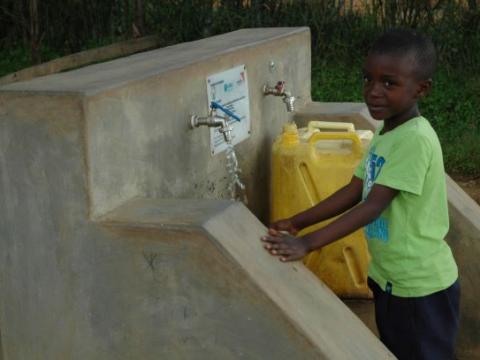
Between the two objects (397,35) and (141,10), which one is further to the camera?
(141,10)

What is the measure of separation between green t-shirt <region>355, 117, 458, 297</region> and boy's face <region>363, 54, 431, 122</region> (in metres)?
0.07

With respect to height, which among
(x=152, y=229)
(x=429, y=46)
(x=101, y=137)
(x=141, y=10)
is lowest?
(x=141, y=10)

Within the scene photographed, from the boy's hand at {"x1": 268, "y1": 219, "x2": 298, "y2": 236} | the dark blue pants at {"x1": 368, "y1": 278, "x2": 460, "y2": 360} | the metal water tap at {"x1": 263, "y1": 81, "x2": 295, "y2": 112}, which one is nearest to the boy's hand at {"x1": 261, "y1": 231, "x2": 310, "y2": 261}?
the boy's hand at {"x1": 268, "y1": 219, "x2": 298, "y2": 236}

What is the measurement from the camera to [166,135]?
311 centimetres

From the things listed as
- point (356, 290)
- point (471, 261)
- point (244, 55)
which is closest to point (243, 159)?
point (244, 55)

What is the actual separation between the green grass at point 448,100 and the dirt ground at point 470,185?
0.09 m

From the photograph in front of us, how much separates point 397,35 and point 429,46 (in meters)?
0.11

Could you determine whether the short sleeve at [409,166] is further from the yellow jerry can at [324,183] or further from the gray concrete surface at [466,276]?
the gray concrete surface at [466,276]

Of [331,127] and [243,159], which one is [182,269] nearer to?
[243,159]

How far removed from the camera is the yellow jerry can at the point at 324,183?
3689mm

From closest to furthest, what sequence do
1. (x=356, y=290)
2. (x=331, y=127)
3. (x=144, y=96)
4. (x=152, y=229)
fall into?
(x=152, y=229) < (x=144, y=96) < (x=356, y=290) < (x=331, y=127)

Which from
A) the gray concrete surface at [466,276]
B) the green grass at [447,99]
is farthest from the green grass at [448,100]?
the gray concrete surface at [466,276]

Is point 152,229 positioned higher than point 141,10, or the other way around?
point 152,229

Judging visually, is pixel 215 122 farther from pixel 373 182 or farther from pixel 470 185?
pixel 470 185
